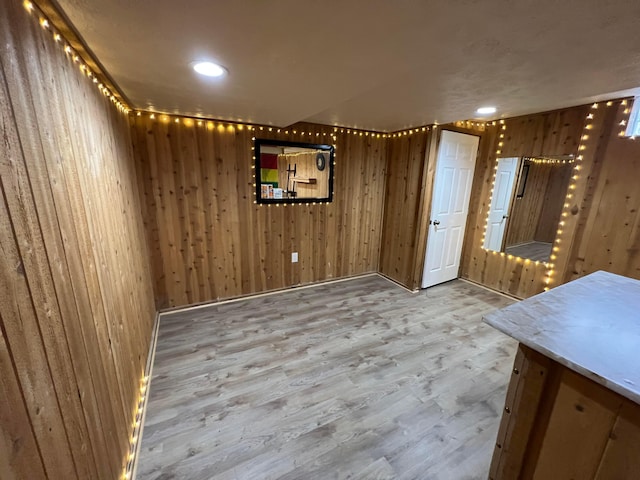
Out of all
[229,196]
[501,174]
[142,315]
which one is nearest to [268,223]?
[229,196]

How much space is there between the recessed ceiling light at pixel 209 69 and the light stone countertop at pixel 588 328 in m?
1.84

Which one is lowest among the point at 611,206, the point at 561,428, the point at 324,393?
the point at 324,393

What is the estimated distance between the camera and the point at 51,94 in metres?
0.94

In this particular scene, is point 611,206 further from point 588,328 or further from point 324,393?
point 324,393

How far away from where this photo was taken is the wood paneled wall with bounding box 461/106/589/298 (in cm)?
284

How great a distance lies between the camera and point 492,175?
3.56m

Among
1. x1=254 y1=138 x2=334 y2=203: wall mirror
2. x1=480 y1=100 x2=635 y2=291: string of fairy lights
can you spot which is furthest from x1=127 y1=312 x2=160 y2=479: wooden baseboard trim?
x1=480 y1=100 x2=635 y2=291: string of fairy lights

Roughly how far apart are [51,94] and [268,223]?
2.45 m

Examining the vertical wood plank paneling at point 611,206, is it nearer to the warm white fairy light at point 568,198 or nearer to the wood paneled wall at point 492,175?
the warm white fairy light at point 568,198

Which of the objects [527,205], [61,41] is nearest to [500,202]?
[527,205]

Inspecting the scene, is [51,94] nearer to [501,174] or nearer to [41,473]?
[41,473]

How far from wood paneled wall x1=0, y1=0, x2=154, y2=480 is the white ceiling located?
347 mm

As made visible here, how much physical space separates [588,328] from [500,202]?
3.03m

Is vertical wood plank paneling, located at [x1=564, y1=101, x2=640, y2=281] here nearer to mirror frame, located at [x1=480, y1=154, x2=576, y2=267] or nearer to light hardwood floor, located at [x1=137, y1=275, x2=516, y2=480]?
mirror frame, located at [x1=480, y1=154, x2=576, y2=267]
